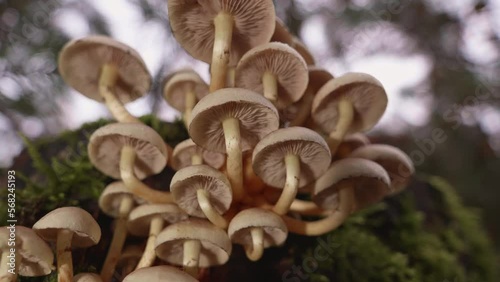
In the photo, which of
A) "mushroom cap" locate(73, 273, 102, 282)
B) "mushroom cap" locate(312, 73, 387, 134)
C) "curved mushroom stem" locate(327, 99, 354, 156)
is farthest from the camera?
"curved mushroom stem" locate(327, 99, 354, 156)

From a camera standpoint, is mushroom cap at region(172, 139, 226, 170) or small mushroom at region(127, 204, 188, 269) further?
mushroom cap at region(172, 139, 226, 170)

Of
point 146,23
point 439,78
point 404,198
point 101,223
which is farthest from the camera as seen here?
point 439,78

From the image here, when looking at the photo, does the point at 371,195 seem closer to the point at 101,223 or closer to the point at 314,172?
the point at 314,172

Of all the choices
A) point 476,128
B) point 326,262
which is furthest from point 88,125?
point 476,128

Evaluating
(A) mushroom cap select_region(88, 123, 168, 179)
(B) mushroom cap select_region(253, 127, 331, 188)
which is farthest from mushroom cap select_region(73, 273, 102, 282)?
(B) mushroom cap select_region(253, 127, 331, 188)

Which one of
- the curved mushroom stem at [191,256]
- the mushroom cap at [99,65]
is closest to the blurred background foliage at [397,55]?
the mushroom cap at [99,65]

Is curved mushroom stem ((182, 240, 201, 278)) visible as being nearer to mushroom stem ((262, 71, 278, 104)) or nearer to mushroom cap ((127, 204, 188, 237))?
mushroom cap ((127, 204, 188, 237))

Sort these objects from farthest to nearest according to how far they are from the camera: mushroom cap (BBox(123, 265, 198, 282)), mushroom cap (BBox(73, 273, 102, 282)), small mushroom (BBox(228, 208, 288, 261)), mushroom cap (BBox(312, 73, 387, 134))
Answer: mushroom cap (BBox(312, 73, 387, 134)) → small mushroom (BBox(228, 208, 288, 261)) → mushroom cap (BBox(73, 273, 102, 282)) → mushroom cap (BBox(123, 265, 198, 282))
